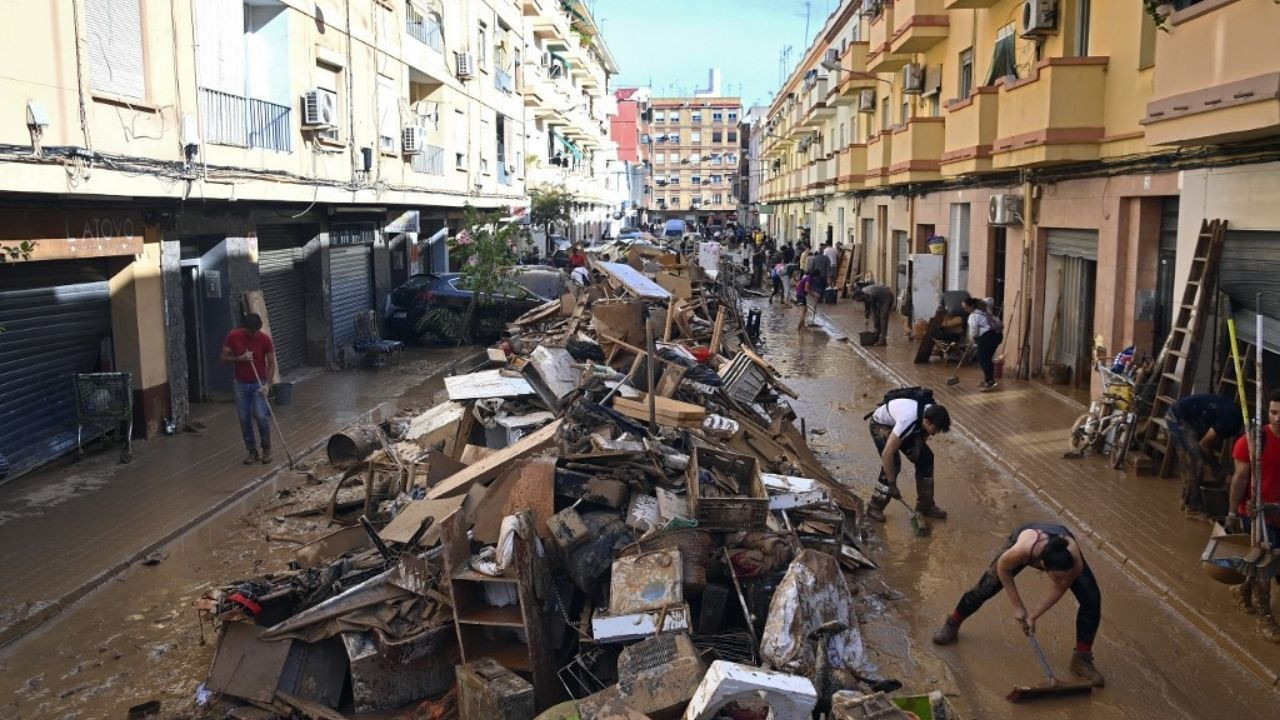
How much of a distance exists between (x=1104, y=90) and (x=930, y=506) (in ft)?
25.1

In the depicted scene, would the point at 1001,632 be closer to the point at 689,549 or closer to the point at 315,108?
the point at 689,549

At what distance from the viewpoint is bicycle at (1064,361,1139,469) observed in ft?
37.9

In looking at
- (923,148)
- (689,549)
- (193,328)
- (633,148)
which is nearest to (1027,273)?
(923,148)

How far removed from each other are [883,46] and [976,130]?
9.56 meters

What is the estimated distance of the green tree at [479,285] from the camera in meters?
22.0

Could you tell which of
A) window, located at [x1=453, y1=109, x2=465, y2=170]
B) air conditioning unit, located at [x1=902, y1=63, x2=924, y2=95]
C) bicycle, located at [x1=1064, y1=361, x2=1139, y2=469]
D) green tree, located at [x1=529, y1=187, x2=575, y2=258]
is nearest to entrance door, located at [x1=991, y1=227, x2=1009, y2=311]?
air conditioning unit, located at [x1=902, y1=63, x2=924, y2=95]

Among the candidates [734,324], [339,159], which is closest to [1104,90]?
[734,324]

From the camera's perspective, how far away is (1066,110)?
1452 centimetres

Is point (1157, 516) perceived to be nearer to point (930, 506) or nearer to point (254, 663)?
point (930, 506)

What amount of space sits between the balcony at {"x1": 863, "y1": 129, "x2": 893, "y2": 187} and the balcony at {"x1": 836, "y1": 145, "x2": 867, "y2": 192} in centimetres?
210

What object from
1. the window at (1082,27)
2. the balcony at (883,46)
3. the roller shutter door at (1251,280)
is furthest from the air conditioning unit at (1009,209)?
the balcony at (883,46)

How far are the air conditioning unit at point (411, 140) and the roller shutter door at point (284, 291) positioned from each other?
318 cm

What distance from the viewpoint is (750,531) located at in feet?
24.5

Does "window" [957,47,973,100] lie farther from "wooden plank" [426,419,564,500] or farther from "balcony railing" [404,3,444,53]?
"wooden plank" [426,419,564,500]
